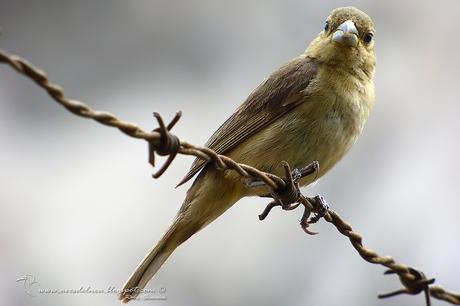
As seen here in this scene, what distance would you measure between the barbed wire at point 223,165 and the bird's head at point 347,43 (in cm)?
117

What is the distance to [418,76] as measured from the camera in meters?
8.25

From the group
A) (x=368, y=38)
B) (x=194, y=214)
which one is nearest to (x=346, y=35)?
(x=368, y=38)

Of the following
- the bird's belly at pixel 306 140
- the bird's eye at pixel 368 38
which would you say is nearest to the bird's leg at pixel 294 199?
the bird's belly at pixel 306 140

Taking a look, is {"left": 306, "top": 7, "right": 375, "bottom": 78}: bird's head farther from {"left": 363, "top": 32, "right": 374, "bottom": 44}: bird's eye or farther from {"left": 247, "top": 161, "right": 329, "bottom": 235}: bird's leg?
{"left": 247, "top": 161, "right": 329, "bottom": 235}: bird's leg

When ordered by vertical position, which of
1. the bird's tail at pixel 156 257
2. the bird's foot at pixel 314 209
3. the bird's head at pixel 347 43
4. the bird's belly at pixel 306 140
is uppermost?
the bird's head at pixel 347 43

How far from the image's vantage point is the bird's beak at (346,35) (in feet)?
15.5

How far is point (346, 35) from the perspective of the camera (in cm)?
474

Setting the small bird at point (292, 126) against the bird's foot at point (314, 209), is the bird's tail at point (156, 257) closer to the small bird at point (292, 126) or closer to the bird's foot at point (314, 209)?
the small bird at point (292, 126)

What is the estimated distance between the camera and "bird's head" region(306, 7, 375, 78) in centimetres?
475

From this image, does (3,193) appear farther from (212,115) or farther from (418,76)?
(418,76)

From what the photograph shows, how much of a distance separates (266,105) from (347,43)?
2.10 feet

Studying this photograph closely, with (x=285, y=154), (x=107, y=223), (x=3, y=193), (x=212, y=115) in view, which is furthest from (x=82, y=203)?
(x=285, y=154)

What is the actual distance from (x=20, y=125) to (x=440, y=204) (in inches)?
169

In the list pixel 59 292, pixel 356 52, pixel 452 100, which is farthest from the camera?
pixel 452 100
